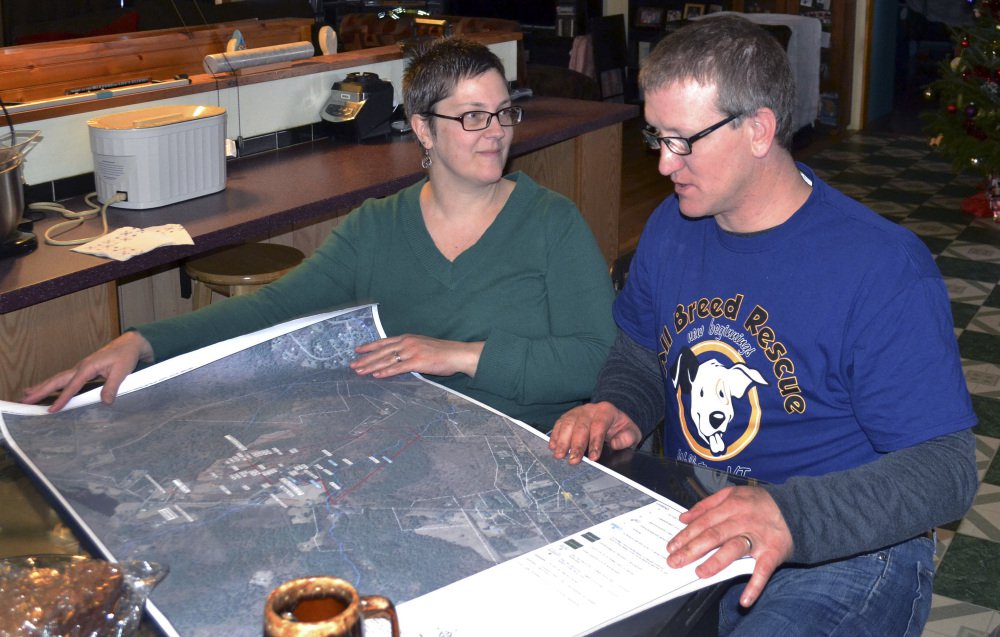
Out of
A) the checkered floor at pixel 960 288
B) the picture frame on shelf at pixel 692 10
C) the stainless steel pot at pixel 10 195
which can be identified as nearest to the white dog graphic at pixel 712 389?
the checkered floor at pixel 960 288

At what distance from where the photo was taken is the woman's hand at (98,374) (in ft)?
4.69

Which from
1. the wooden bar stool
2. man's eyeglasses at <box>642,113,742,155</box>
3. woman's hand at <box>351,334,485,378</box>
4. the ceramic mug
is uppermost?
man's eyeglasses at <box>642,113,742,155</box>

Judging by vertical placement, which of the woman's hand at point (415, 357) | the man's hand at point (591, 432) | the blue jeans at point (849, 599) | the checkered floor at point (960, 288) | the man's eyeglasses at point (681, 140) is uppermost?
the man's eyeglasses at point (681, 140)

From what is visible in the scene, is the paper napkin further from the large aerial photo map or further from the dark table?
the dark table

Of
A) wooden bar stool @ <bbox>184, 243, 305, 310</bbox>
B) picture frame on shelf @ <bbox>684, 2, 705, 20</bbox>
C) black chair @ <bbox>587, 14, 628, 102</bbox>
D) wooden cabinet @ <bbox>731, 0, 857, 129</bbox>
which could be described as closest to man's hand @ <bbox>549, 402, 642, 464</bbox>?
wooden bar stool @ <bbox>184, 243, 305, 310</bbox>

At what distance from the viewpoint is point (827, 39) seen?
7.56 m

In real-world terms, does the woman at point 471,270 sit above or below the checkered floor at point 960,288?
above

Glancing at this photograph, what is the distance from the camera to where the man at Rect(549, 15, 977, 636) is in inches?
49.5

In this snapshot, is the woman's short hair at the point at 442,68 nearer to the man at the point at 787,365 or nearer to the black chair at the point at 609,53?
the man at the point at 787,365

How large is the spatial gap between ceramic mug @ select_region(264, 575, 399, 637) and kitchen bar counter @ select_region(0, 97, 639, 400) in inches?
55.9

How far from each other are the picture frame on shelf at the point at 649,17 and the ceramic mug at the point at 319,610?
795 cm

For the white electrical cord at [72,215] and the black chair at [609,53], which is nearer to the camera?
the white electrical cord at [72,215]

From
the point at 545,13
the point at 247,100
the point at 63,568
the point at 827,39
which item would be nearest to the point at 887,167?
the point at 827,39

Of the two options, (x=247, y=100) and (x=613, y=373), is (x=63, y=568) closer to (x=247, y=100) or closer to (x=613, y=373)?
(x=613, y=373)
